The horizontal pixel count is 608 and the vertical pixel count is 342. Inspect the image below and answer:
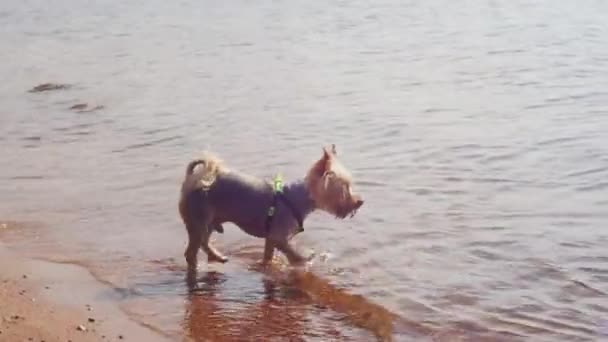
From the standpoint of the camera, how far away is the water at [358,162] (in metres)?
6.89

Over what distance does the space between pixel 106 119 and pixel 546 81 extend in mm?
5978

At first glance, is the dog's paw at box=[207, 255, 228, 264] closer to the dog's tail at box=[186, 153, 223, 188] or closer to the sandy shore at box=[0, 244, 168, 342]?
the dog's tail at box=[186, 153, 223, 188]

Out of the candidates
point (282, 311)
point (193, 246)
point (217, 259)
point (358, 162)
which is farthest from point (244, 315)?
point (358, 162)

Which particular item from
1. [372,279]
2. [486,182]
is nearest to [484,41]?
[486,182]

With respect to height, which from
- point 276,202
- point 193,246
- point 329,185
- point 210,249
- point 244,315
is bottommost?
point 244,315

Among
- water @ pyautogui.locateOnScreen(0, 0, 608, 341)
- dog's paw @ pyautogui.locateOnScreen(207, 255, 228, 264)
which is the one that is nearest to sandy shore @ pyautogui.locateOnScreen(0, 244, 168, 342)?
water @ pyautogui.locateOnScreen(0, 0, 608, 341)

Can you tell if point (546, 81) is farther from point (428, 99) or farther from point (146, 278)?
point (146, 278)

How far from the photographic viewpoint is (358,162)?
35.0ft

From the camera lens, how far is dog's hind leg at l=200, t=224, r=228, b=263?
25.1 feet

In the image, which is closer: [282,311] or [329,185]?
[282,311]

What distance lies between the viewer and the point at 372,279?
7410mm

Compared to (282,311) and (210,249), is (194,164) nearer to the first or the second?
(210,249)

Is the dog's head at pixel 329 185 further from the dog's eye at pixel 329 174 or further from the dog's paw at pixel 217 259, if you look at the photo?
the dog's paw at pixel 217 259

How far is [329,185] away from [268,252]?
690 millimetres
